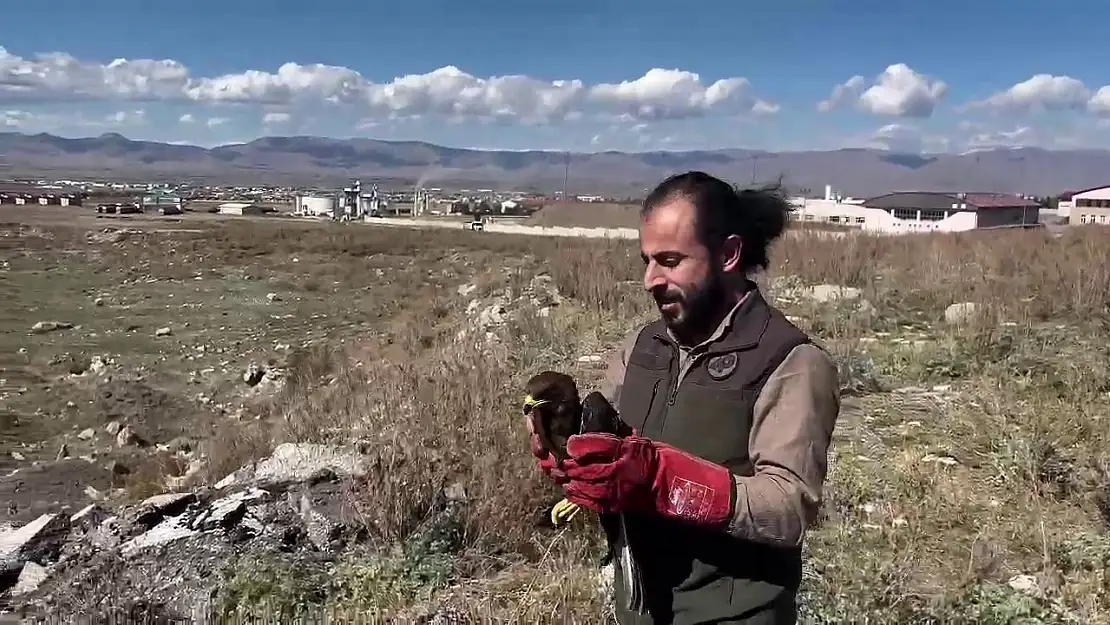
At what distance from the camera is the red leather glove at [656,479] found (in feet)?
5.46

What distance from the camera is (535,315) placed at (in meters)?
9.93

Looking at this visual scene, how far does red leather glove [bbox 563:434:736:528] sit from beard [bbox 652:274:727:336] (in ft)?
1.03

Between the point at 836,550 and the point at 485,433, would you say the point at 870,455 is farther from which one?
the point at 485,433

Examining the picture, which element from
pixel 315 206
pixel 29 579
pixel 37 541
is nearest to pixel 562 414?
pixel 29 579

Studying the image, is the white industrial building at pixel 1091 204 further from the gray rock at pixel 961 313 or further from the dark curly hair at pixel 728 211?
the dark curly hair at pixel 728 211

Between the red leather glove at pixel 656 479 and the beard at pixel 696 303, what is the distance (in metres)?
0.31

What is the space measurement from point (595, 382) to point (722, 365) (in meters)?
4.70

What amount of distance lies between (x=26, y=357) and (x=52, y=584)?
1115cm

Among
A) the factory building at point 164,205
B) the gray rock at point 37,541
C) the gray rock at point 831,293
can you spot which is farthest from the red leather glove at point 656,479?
the factory building at point 164,205

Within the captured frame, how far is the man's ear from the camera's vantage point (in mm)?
1885

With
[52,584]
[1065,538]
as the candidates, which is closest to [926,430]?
[1065,538]

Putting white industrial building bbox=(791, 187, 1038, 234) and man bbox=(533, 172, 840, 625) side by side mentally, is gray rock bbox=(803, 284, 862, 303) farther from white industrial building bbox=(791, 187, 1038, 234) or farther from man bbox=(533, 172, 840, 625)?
white industrial building bbox=(791, 187, 1038, 234)

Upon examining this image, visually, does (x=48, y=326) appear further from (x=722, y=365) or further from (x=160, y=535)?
(x=722, y=365)

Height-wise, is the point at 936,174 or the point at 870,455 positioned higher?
the point at 936,174
